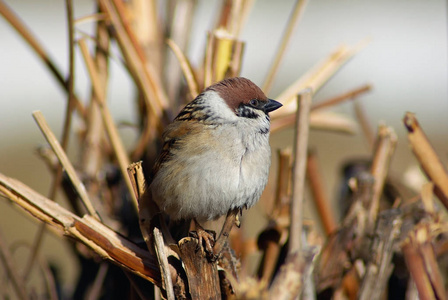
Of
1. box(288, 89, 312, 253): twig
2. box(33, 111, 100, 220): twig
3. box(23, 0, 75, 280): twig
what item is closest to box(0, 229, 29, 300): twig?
box(23, 0, 75, 280): twig

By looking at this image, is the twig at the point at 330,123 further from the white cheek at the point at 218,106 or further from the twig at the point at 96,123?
the twig at the point at 96,123

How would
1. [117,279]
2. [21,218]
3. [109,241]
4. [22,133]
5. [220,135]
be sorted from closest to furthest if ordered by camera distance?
[109,241] → [220,135] → [117,279] → [21,218] → [22,133]

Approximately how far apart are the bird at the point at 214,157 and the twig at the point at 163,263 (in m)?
0.14

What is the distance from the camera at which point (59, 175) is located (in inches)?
79.3

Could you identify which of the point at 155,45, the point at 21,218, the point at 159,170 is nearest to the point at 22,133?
the point at 21,218

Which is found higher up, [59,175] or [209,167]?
[209,167]

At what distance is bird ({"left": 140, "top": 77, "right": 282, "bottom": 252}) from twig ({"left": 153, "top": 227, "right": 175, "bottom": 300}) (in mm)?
137

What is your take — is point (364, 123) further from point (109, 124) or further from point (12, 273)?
point (12, 273)

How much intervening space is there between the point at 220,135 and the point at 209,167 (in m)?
0.15

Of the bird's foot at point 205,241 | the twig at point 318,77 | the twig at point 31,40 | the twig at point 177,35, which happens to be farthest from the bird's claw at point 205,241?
the twig at point 177,35

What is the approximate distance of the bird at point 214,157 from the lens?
1.81 m

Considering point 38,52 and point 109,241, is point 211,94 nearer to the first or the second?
point 109,241

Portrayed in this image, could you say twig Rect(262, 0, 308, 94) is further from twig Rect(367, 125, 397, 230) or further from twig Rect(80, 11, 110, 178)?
twig Rect(80, 11, 110, 178)

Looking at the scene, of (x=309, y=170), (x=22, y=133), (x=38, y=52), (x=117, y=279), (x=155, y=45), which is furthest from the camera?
(x=22, y=133)
